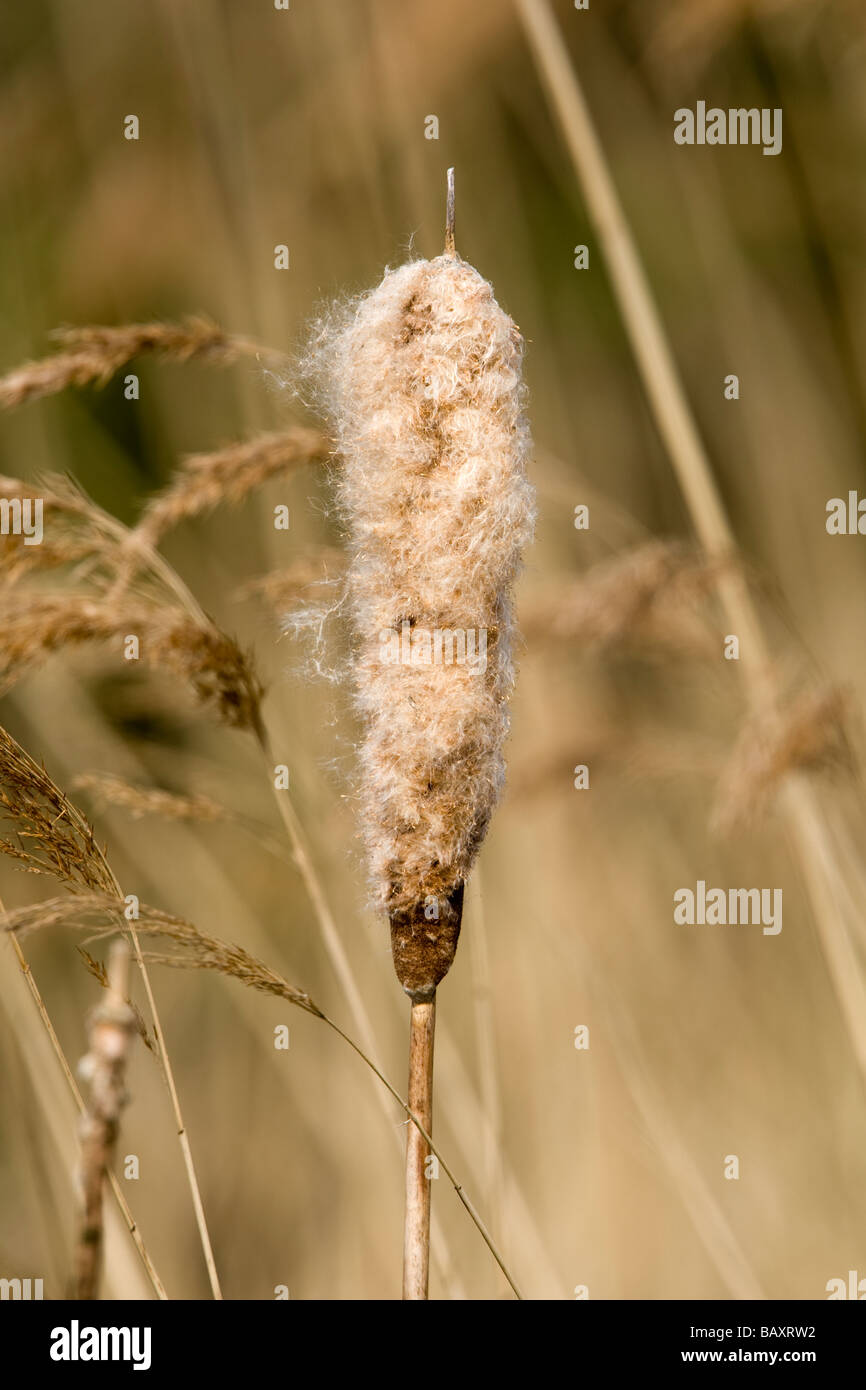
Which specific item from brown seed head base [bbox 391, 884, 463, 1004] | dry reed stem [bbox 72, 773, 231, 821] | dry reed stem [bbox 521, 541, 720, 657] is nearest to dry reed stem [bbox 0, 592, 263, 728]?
dry reed stem [bbox 72, 773, 231, 821]

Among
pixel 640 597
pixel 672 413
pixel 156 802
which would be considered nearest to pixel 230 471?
pixel 156 802

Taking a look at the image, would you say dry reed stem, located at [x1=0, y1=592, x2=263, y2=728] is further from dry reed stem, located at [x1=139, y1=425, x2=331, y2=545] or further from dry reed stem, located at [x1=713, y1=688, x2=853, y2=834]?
dry reed stem, located at [x1=713, y1=688, x2=853, y2=834]

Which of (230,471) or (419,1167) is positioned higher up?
(230,471)

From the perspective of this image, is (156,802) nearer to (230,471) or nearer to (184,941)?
(184,941)

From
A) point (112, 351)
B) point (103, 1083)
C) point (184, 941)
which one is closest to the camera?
point (103, 1083)

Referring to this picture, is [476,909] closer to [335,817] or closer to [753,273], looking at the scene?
[335,817]
